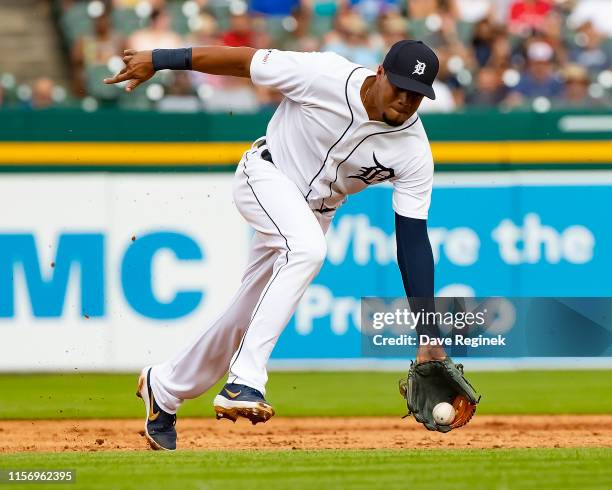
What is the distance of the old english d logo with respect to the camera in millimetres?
5973

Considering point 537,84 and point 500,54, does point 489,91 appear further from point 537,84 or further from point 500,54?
point 500,54

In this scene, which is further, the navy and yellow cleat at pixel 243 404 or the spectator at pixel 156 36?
the spectator at pixel 156 36

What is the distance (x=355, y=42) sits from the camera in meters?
11.5

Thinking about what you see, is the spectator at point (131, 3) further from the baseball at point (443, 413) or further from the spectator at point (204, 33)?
the baseball at point (443, 413)

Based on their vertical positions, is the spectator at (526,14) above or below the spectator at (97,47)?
above

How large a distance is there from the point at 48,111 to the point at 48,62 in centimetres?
310

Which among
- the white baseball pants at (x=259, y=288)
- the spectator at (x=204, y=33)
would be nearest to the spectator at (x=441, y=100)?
the spectator at (x=204, y=33)

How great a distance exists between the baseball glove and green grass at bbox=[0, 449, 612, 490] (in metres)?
0.19

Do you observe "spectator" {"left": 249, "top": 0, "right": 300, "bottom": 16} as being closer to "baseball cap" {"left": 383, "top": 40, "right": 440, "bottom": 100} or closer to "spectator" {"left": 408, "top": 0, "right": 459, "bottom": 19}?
"spectator" {"left": 408, "top": 0, "right": 459, "bottom": 19}

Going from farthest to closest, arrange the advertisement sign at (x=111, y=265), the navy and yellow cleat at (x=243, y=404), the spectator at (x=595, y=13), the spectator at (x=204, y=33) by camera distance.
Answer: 1. the spectator at (x=595, y=13)
2. the spectator at (x=204, y=33)
3. the advertisement sign at (x=111, y=265)
4. the navy and yellow cleat at (x=243, y=404)

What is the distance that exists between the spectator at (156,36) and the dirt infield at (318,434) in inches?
167

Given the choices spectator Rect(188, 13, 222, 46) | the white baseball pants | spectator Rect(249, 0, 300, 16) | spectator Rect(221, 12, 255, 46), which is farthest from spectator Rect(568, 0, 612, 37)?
the white baseball pants

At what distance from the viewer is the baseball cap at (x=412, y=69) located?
561 cm

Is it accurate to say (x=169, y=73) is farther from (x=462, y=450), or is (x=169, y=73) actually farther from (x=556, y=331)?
(x=462, y=450)
